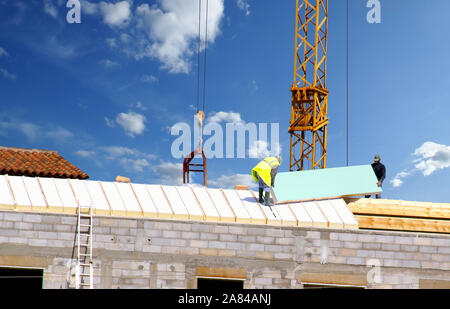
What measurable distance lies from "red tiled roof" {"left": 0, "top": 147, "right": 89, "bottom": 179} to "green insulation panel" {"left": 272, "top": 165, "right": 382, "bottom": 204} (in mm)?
12655

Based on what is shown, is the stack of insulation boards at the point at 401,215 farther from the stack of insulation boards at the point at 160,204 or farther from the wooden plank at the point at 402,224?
the stack of insulation boards at the point at 160,204

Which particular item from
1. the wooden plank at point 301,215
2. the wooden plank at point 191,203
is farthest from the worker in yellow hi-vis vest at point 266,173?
the wooden plank at point 191,203

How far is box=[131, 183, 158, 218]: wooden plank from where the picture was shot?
36.4 ft

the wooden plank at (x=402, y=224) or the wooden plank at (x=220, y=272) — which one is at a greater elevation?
the wooden plank at (x=402, y=224)

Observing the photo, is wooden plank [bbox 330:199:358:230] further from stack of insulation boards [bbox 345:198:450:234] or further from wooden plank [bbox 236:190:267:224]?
wooden plank [bbox 236:190:267:224]

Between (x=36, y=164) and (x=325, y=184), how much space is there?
49.3ft

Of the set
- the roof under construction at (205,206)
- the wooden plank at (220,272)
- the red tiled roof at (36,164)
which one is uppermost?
the red tiled roof at (36,164)

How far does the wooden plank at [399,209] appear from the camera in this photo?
12.4 meters

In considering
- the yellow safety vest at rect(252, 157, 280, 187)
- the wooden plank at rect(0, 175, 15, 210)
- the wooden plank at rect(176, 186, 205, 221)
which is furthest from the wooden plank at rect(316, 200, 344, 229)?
the wooden plank at rect(0, 175, 15, 210)

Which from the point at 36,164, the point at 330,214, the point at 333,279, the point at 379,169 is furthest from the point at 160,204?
the point at 36,164

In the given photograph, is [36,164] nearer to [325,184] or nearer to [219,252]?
[219,252]

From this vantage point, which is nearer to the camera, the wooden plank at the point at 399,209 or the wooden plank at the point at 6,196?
the wooden plank at the point at 6,196

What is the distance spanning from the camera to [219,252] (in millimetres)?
10938

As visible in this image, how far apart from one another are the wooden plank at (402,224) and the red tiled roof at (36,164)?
590 inches
